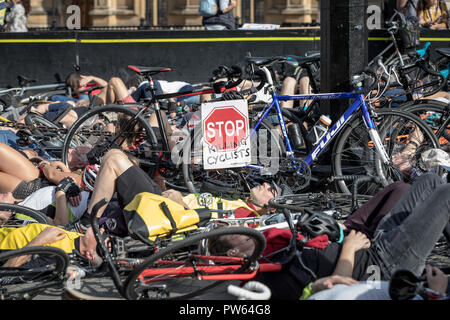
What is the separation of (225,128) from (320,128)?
0.93 meters

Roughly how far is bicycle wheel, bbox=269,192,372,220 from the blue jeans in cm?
97

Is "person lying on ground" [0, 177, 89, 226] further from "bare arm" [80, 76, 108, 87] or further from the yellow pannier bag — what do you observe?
"bare arm" [80, 76, 108, 87]

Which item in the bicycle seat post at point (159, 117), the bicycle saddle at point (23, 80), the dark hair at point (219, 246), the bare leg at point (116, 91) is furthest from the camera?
the bicycle saddle at point (23, 80)

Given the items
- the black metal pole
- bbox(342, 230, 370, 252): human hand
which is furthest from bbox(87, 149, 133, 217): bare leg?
the black metal pole

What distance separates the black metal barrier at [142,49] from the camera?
12391 millimetres

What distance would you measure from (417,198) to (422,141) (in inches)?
75.7

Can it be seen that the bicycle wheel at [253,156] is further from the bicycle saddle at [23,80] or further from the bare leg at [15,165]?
the bicycle saddle at [23,80]

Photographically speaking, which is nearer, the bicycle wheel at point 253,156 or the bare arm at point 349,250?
the bare arm at point 349,250

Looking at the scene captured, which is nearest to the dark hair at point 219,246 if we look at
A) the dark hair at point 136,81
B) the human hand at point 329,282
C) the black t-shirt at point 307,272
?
the black t-shirt at point 307,272

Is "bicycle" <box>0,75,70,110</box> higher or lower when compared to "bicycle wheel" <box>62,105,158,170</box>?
higher

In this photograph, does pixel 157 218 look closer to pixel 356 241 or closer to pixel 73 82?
pixel 356 241

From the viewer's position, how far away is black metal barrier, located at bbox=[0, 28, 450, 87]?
12.4m

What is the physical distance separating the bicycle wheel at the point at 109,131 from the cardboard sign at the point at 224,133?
2.50ft

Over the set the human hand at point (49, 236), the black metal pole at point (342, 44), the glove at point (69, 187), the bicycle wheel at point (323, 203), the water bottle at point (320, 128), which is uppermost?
the black metal pole at point (342, 44)
